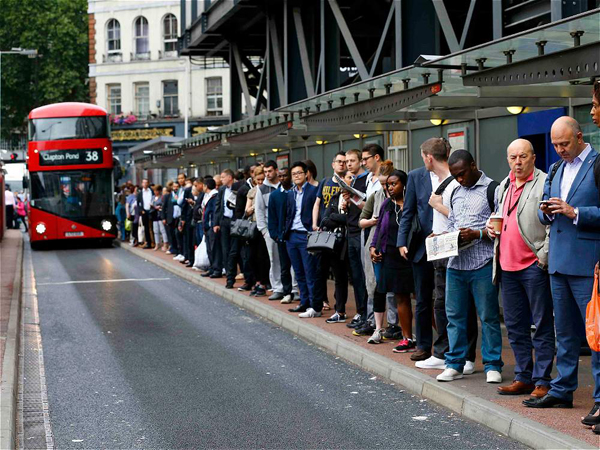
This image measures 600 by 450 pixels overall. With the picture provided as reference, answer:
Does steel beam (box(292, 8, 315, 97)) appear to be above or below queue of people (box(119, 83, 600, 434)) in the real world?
above

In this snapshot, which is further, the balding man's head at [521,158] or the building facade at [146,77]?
the building facade at [146,77]

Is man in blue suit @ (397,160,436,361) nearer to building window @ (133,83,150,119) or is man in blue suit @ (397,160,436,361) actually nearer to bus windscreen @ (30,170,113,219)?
bus windscreen @ (30,170,113,219)

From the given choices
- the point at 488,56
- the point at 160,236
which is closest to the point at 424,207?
the point at 488,56

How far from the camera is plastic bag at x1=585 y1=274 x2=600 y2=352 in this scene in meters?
6.18

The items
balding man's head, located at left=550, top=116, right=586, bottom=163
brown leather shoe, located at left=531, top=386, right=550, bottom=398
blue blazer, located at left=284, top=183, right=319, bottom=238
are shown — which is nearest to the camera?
balding man's head, located at left=550, top=116, right=586, bottom=163

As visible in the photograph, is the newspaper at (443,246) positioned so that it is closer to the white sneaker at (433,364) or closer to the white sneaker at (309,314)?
the white sneaker at (433,364)

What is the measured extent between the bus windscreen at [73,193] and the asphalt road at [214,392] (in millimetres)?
16139

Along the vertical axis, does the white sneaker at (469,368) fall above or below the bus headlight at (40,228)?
below

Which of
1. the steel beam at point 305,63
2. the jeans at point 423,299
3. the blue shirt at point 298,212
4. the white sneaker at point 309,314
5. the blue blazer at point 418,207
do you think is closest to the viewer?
the blue blazer at point 418,207

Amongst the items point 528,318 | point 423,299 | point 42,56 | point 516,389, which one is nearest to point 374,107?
point 423,299

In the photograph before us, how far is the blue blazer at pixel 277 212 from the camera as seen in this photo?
45.5 ft

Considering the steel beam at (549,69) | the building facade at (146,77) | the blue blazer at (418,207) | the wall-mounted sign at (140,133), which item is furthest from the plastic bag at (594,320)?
the wall-mounted sign at (140,133)

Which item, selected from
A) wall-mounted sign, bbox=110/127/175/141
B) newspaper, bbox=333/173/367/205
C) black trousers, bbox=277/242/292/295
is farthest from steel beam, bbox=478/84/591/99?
wall-mounted sign, bbox=110/127/175/141

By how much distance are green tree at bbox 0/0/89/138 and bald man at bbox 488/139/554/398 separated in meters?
66.1
